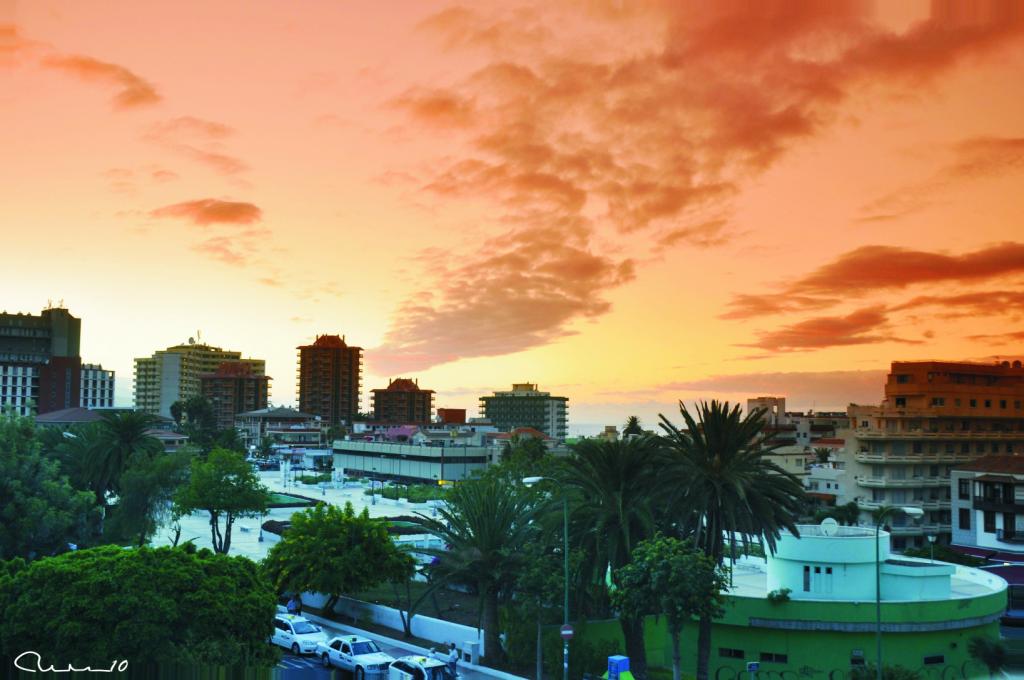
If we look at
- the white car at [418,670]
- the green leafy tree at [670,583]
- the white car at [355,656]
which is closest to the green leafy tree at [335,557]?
the white car at [355,656]

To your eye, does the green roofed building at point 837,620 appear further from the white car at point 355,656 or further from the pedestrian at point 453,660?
the white car at point 355,656

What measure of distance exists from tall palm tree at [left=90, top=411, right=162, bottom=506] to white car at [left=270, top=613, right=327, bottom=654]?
34.8 m

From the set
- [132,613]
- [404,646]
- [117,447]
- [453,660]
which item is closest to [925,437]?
[404,646]

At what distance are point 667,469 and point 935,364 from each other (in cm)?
8310

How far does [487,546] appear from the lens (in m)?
43.3

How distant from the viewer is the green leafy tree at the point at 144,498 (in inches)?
2662

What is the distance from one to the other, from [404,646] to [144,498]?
106ft

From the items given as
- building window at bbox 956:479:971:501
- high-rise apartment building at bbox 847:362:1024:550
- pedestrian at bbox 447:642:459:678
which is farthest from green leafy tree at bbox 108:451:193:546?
building window at bbox 956:479:971:501

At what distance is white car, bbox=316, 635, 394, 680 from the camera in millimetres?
38625

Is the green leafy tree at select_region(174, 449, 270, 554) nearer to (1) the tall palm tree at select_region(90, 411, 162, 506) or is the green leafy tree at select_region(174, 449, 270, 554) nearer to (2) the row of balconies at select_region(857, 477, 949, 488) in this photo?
(1) the tall palm tree at select_region(90, 411, 162, 506)

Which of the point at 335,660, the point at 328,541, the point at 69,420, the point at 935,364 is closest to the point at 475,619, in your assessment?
the point at 328,541

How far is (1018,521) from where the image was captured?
83562mm

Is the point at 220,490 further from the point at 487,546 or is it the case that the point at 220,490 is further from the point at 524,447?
the point at 524,447

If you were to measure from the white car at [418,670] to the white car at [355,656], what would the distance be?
3.34 ft
